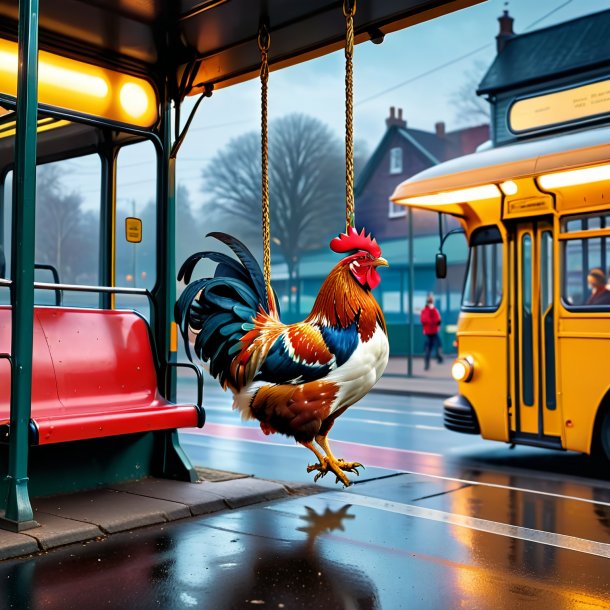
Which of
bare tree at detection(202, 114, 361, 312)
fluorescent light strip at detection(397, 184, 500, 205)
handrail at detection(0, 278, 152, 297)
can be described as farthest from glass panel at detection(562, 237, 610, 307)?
bare tree at detection(202, 114, 361, 312)

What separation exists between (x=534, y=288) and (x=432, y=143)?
114 feet

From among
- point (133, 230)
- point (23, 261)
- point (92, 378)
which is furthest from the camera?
point (133, 230)

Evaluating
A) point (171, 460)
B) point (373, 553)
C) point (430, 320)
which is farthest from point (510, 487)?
point (430, 320)

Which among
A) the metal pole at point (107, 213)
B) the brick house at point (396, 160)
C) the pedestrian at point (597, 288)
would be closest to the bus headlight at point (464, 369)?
the pedestrian at point (597, 288)

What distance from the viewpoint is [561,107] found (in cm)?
906

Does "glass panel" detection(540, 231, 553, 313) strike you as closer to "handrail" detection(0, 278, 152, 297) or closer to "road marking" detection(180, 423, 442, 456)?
"road marking" detection(180, 423, 442, 456)

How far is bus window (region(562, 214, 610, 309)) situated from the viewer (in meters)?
8.29

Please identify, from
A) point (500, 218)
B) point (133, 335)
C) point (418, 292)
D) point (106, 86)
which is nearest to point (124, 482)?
point (133, 335)

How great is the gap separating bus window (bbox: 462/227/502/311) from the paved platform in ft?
11.3

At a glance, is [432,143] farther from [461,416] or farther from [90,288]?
[90,288]

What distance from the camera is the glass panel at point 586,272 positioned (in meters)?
8.30

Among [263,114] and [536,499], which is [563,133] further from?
[263,114]

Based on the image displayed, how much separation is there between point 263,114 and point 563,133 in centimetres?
565

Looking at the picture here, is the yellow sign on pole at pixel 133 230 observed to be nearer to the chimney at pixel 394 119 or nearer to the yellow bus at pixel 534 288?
the yellow bus at pixel 534 288
